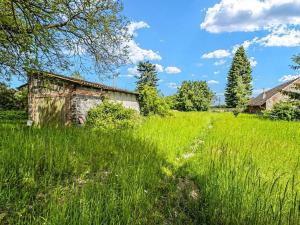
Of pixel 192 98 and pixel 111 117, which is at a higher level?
pixel 192 98

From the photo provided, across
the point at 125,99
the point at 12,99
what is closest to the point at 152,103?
the point at 125,99

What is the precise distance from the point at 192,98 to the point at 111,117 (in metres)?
40.1

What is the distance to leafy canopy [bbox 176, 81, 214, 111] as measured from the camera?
54.9 metres

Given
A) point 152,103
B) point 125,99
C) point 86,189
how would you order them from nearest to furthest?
point 86,189 → point 125,99 → point 152,103

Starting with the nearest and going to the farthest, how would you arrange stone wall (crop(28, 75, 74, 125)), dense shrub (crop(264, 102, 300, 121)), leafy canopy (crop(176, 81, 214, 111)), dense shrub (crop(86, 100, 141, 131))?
dense shrub (crop(86, 100, 141, 131)) → stone wall (crop(28, 75, 74, 125)) → dense shrub (crop(264, 102, 300, 121)) → leafy canopy (crop(176, 81, 214, 111))

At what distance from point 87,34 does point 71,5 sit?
63.2 inches

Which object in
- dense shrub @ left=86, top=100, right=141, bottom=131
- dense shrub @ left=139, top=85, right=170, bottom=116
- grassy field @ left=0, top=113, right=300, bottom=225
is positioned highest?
dense shrub @ left=139, top=85, right=170, bottom=116

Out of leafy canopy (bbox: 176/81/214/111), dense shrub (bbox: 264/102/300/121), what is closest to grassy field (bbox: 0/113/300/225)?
dense shrub (bbox: 264/102/300/121)

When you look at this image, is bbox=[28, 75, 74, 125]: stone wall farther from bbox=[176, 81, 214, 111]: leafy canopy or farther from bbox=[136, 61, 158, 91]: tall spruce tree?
bbox=[136, 61, 158, 91]: tall spruce tree

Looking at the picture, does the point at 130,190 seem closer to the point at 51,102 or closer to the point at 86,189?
the point at 86,189

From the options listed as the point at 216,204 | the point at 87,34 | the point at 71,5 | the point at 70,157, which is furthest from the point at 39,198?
the point at 87,34

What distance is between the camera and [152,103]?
2700cm

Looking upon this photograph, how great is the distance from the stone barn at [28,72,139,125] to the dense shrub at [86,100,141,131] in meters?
1.00

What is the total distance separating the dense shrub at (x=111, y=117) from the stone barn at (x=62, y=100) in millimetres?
996
